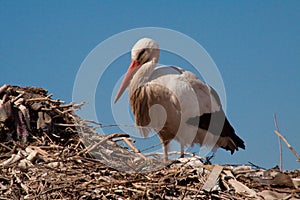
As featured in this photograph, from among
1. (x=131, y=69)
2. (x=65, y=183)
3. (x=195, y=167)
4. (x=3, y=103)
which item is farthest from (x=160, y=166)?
(x=131, y=69)

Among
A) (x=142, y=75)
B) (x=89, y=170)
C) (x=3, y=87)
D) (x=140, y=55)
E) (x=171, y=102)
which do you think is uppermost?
(x=140, y=55)

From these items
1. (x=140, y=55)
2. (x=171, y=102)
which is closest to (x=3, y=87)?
(x=140, y=55)

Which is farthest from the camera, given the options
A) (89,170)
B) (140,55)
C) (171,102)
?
(140,55)

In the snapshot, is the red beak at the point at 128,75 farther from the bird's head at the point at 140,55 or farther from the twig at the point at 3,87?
the twig at the point at 3,87

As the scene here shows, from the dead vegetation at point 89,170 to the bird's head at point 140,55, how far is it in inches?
46.1

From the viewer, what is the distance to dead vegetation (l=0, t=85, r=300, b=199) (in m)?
3.94

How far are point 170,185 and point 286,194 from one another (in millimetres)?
839

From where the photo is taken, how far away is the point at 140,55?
6488 mm

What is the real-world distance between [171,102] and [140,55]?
2.34 feet

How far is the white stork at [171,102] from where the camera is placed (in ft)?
20.2

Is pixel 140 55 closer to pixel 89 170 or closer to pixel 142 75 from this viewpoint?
pixel 142 75

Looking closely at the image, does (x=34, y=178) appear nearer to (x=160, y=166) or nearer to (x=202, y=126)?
(x=160, y=166)

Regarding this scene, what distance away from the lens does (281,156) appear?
14.0 ft

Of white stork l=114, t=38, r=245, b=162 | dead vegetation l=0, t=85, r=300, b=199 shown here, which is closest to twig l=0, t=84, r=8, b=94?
dead vegetation l=0, t=85, r=300, b=199
